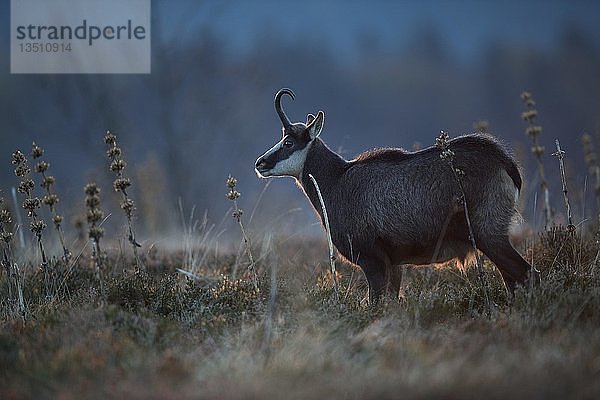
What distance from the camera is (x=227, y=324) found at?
6.62 m

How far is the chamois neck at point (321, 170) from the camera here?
28.0ft

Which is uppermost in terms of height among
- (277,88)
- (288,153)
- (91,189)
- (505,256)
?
(277,88)

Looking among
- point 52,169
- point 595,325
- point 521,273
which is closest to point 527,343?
point 595,325

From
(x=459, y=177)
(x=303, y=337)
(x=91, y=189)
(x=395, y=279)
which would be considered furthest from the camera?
(x=395, y=279)

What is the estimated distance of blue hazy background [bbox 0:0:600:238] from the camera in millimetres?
25656

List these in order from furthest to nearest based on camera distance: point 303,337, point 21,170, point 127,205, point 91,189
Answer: point 127,205, point 21,170, point 91,189, point 303,337

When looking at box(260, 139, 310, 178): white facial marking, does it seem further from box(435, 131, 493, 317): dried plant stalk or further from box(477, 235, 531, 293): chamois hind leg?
box(477, 235, 531, 293): chamois hind leg

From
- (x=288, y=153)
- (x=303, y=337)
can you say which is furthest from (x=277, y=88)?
(x=303, y=337)

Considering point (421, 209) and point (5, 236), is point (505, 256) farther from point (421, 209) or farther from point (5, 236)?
point (5, 236)

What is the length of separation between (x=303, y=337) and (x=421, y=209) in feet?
7.29

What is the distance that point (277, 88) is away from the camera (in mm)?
33000

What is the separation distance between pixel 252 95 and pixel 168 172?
4007mm

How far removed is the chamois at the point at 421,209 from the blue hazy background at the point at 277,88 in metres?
3.43

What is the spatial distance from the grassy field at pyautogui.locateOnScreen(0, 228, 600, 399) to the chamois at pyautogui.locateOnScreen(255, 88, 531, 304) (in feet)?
1.18
